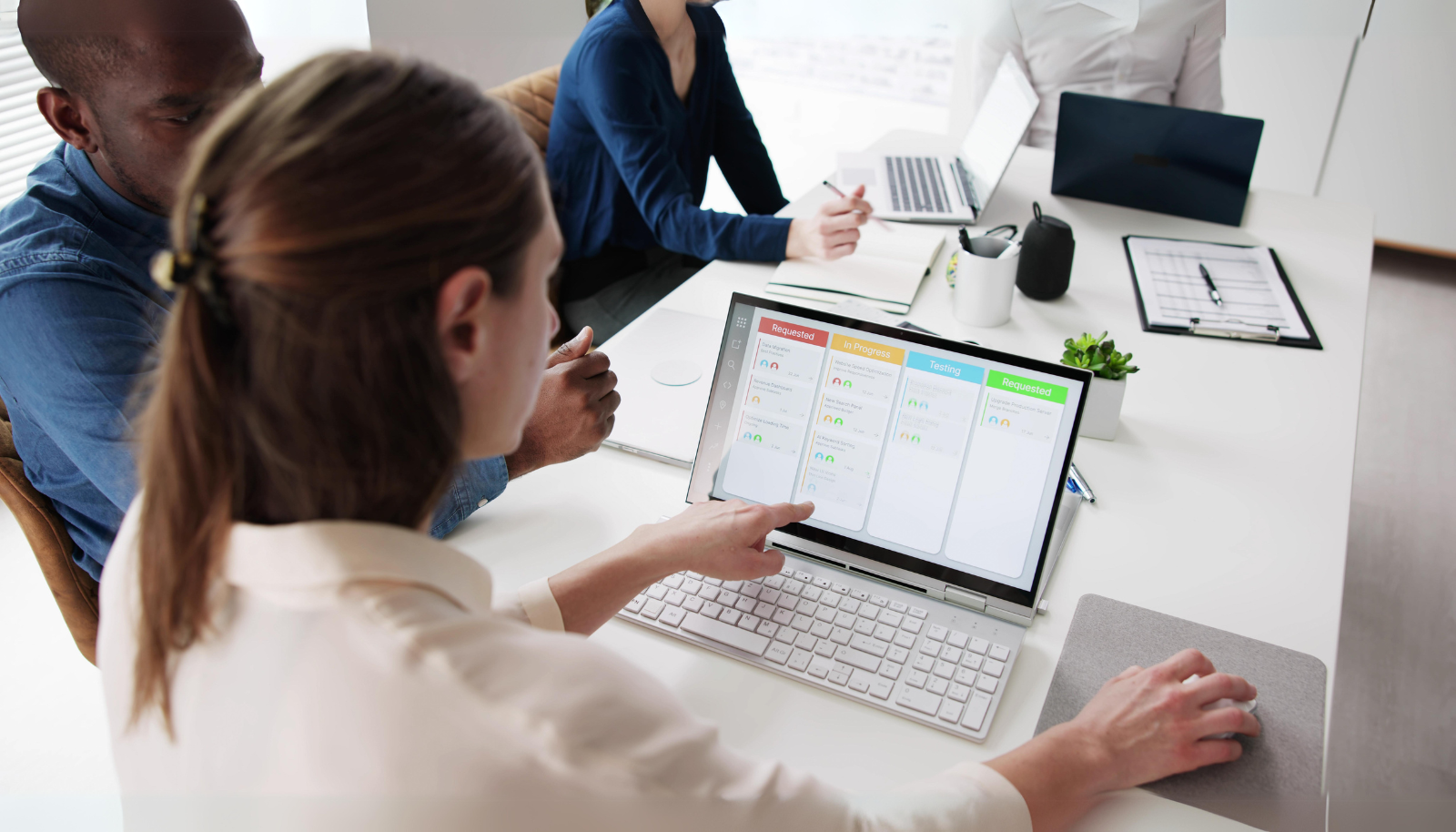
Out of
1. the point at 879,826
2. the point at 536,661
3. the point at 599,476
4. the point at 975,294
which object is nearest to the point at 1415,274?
the point at 975,294

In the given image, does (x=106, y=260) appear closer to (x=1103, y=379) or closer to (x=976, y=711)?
(x=976, y=711)

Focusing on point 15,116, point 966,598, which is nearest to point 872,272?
point 966,598

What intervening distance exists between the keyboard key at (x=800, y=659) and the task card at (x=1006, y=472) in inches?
7.2

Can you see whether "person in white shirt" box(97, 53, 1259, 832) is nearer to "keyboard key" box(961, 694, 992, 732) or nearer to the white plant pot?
"keyboard key" box(961, 694, 992, 732)

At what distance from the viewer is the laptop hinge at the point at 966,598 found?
0.91m

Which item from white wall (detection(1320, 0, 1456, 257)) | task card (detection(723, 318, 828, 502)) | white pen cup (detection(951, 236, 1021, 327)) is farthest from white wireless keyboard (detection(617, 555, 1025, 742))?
white wall (detection(1320, 0, 1456, 257))

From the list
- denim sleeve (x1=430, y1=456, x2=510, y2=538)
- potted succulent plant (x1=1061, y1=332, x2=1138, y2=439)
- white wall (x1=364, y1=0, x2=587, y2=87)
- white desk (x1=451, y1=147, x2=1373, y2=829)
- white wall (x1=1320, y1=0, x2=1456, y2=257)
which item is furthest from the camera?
white wall (x1=1320, y1=0, x2=1456, y2=257)

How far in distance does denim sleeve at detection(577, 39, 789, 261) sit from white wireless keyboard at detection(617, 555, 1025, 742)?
2.95 feet

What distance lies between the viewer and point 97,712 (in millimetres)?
1646

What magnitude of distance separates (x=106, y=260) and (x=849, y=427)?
34.3 inches

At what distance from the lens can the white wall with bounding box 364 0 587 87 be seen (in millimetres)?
2723

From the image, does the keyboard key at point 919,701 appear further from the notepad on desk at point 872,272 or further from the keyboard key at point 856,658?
the notepad on desk at point 872,272

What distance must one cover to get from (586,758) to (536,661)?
0.06 metres

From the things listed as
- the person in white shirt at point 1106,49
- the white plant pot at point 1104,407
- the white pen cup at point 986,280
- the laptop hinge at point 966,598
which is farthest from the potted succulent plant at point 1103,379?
the person in white shirt at point 1106,49
